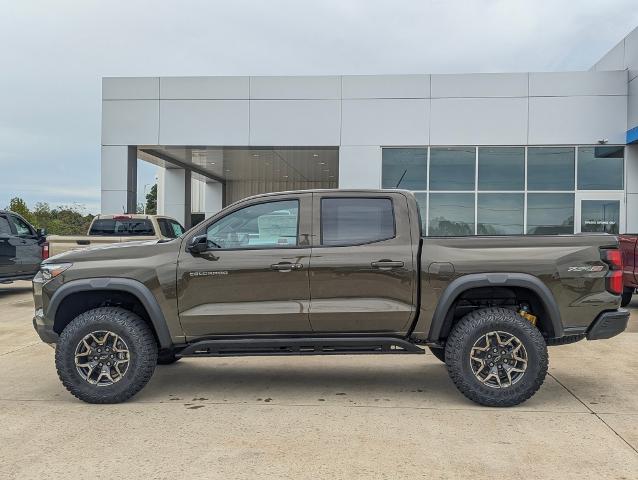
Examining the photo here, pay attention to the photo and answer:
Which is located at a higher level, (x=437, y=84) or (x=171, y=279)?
(x=437, y=84)

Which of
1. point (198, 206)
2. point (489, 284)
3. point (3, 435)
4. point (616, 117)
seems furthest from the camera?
point (198, 206)

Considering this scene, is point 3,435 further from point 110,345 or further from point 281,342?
point 281,342

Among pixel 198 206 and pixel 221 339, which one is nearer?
pixel 221 339

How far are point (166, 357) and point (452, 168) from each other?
468 inches

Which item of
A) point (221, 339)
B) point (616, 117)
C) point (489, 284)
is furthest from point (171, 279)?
point (616, 117)

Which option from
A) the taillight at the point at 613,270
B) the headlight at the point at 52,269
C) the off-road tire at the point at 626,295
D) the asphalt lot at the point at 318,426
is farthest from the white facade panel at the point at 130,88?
the taillight at the point at 613,270

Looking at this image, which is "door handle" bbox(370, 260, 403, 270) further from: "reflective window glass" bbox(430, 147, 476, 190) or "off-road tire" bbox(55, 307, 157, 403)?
"reflective window glass" bbox(430, 147, 476, 190)

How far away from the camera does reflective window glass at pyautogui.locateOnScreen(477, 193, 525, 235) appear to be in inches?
627

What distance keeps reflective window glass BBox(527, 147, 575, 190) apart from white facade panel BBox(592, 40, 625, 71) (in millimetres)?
2803

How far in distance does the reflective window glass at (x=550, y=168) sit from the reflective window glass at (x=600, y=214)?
0.80 meters

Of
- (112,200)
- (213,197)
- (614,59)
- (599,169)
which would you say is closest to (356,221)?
(599,169)

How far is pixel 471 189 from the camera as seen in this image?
16.1 m

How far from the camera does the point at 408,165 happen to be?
641 inches

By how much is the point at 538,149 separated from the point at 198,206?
76.2ft
